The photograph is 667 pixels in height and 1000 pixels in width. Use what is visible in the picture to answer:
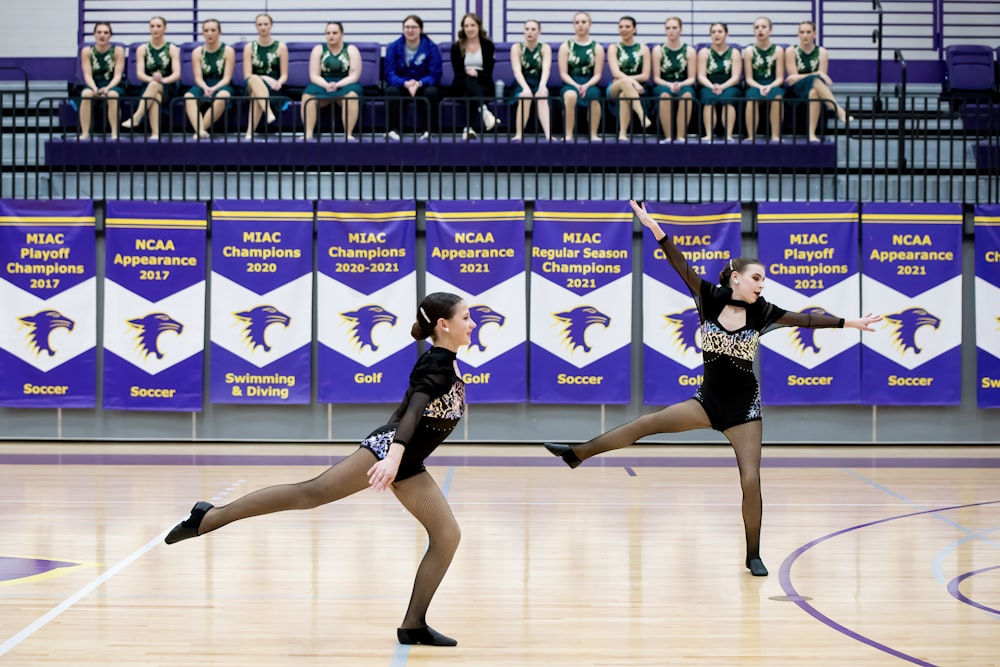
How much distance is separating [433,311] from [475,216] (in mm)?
7254

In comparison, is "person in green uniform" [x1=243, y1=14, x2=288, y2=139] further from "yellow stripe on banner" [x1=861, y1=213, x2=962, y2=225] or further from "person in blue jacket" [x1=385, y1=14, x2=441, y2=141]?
"yellow stripe on banner" [x1=861, y1=213, x2=962, y2=225]

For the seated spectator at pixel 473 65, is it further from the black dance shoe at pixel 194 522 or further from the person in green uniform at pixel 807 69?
the black dance shoe at pixel 194 522

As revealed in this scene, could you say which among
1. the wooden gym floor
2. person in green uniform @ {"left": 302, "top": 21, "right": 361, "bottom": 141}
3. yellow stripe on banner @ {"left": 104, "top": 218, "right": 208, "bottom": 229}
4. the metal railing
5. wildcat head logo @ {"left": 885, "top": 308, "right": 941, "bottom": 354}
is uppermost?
person in green uniform @ {"left": 302, "top": 21, "right": 361, "bottom": 141}

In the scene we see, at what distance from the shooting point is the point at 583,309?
11570 mm

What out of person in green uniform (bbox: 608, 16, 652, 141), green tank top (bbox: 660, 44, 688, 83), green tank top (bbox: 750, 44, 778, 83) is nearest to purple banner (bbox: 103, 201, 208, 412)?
person in green uniform (bbox: 608, 16, 652, 141)

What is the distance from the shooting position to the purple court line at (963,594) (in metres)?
5.09

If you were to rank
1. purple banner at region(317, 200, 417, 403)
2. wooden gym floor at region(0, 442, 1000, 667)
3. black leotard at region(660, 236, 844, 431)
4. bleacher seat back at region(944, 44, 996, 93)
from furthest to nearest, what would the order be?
bleacher seat back at region(944, 44, 996, 93), purple banner at region(317, 200, 417, 403), black leotard at region(660, 236, 844, 431), wooden gym floor at region(0, 442, 1000, 667)

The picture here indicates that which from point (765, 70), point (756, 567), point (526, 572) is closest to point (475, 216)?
point (765, 70)

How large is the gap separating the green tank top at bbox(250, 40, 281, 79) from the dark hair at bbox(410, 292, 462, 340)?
30.8 feet

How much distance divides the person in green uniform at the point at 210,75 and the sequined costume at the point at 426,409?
878 centimetres

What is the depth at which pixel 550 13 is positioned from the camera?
1574 centimetres

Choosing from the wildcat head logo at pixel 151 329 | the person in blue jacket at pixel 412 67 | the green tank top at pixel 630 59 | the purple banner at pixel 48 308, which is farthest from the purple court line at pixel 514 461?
the green tank top at pixel 630 59

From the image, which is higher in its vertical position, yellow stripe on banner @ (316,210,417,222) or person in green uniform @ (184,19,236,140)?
person in green uniform @ (184,19,236,140)

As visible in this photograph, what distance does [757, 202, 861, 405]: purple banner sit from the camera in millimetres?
11547
